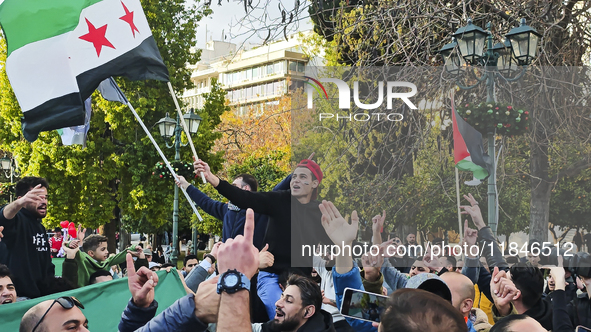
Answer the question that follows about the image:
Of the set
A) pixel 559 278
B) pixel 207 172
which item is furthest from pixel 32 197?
pixel 559 278

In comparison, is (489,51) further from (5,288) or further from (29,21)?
(5,288)

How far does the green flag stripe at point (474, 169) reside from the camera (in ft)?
15.4

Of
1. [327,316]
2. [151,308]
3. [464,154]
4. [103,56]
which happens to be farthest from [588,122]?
[103,56]

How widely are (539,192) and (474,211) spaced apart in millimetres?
582

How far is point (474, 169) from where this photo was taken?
474cm

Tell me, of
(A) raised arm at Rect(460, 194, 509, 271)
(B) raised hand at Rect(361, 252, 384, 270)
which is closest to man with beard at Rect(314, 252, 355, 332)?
(B) raised hand at Rect(361, 252, 384, 270)

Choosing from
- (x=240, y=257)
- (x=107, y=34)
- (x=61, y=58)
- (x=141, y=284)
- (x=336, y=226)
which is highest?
(x=107, y=34)

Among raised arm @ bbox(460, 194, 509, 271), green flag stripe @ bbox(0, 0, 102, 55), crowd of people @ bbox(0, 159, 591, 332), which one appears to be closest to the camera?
crowd of people @ bbox(0, 159, 591, 332)

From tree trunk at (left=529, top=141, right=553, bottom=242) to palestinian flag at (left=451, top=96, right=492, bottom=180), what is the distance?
0.36 meters

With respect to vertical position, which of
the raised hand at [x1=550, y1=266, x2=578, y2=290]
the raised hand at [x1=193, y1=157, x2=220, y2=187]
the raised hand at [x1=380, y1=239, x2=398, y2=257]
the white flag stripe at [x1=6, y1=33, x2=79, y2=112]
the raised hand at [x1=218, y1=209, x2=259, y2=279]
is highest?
the white flag stripe at [x1=6, y1=33, x2=79, y2=112]

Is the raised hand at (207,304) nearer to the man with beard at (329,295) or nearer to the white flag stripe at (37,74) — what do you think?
the man with beard at (329,295)

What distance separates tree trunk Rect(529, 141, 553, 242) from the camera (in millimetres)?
4363

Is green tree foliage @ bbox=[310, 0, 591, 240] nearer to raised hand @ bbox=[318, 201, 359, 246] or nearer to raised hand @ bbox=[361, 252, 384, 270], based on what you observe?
raised hand @ bbox=[361, 252, 384, 270]

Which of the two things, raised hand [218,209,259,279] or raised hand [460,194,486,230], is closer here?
raised hand [218,209,259,279]
